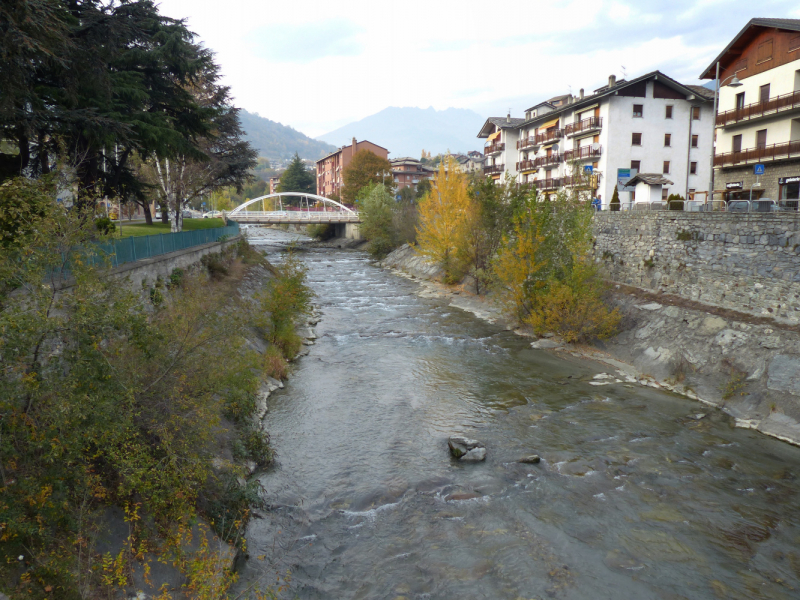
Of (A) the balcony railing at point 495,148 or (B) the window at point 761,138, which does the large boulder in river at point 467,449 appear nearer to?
(B) the window at point 761,138

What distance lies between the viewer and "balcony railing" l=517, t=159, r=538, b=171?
162ft

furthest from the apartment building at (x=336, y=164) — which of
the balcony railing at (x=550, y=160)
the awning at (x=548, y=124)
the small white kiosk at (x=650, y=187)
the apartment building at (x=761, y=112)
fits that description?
the small white kiosk at (x=650, y=187)

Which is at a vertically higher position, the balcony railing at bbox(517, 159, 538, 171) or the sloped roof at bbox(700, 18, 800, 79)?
the sloped roof at bbox(700, 18, 800, 79)

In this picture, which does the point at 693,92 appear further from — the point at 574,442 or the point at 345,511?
the point at 345,511

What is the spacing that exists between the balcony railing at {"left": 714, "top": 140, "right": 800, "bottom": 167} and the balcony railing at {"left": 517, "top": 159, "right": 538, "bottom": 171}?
20.6m

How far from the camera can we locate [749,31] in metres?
26.9

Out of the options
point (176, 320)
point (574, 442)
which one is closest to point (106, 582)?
point (176, 320)

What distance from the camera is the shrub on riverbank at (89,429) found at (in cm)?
614

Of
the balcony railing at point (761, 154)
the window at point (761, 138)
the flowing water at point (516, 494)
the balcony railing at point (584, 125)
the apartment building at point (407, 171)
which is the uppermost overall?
the apartment building at point (407, 171)

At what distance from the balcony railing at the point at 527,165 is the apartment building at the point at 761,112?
1967 cm

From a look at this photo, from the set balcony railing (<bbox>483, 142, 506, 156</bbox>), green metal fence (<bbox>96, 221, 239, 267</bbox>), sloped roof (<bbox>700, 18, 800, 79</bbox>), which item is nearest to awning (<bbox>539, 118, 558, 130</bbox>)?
balcony railing (<bbox>483, 142, 506, 156</bbox>)

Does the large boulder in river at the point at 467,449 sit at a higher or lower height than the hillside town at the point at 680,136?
lower

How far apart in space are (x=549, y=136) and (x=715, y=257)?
101 feet

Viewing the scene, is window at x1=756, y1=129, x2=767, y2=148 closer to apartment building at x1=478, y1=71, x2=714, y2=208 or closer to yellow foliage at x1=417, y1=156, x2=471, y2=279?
apartment building at x1=478, y1=71, x2=714, y2=208
